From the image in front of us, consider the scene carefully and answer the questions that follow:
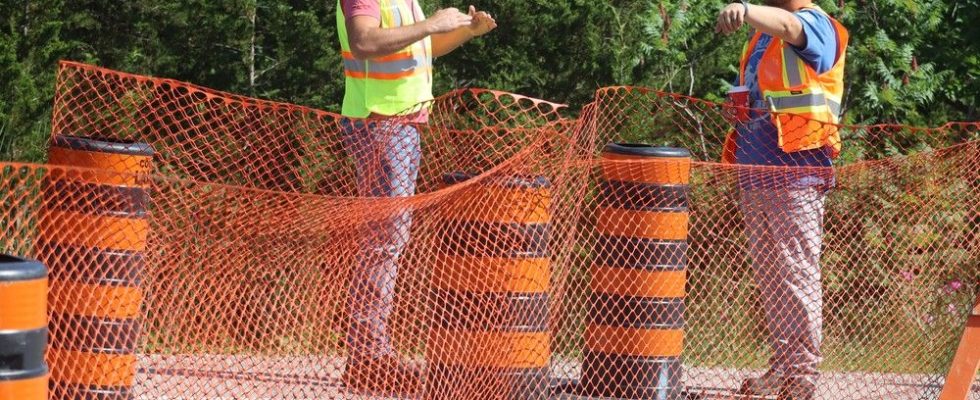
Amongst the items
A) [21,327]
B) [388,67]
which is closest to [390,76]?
[388,67]

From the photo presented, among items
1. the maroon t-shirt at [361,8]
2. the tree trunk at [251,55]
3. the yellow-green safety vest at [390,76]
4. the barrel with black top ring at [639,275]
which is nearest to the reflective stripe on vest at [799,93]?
the barrel with black top ring at [639,275]

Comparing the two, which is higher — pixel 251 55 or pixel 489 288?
pixel 489 288

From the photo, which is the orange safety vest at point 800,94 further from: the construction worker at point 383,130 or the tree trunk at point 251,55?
the tree trunk at point 251,55

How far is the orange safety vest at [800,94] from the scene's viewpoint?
673cm

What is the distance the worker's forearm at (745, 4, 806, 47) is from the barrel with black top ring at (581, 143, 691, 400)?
0.59 metres

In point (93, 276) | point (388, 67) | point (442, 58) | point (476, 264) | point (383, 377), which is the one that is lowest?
point (442, 58)

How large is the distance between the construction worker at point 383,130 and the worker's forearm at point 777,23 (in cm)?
104

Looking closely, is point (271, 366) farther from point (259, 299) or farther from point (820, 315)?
point (820, 315)

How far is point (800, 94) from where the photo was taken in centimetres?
686

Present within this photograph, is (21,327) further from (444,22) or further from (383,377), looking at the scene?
(444,22)

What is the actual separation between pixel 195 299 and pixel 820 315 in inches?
96.7

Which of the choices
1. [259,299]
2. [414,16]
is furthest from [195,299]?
[414,16]

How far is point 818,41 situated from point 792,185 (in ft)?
1.88

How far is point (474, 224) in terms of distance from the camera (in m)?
6.40
